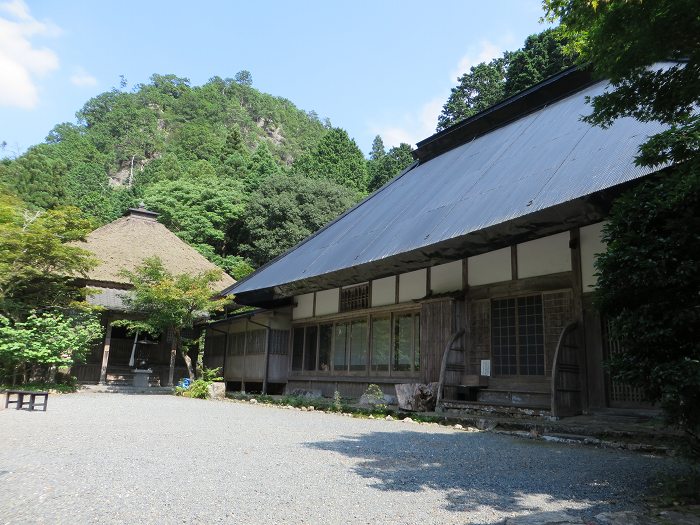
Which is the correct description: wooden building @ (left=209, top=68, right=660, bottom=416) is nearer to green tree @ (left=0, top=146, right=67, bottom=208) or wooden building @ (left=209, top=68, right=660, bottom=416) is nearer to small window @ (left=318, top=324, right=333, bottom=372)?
small window @ (left=318, top=324, right=333, bottom=372)

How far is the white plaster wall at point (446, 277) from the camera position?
10.4m

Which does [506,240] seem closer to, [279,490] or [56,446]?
[279,490]

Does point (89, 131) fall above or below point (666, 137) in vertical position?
above

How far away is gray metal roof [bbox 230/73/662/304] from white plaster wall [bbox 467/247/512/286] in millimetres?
731

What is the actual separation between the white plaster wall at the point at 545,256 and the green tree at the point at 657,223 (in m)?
4.66

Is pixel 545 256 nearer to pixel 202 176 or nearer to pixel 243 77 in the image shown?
pixel 202 176

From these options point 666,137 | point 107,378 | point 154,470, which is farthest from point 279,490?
point 107,378

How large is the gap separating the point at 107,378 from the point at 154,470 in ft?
55.8

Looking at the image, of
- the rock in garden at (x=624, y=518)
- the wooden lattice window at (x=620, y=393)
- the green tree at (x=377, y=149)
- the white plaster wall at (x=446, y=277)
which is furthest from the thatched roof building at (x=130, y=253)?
the green tree at (x=377, y=149)

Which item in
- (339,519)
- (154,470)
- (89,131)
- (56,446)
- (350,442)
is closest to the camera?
(339,519)

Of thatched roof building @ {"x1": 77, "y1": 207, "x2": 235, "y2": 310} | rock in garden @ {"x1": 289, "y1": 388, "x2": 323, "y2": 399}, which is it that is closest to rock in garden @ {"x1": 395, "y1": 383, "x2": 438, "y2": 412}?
rock in garden @ {"x1": 289, "y1": 388, "x2": 323, "y2": 399}

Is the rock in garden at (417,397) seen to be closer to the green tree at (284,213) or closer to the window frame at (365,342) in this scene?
the window frame at (365,342)

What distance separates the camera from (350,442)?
624 cm

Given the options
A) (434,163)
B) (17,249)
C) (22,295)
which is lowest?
(22,295)
